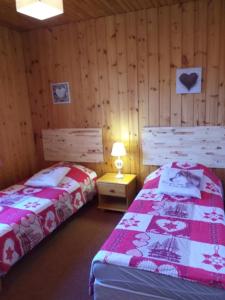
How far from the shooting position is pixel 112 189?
3.02 m

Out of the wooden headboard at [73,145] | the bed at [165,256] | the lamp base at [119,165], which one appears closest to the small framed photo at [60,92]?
the wooden headboard at [73,145]

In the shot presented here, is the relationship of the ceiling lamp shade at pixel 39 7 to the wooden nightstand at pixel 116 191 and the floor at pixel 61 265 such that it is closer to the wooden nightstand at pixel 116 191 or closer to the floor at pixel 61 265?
the wooden nightstand at pixel 116 191

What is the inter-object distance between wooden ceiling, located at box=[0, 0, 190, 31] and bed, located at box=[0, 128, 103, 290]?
1441mm

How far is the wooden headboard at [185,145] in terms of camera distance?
281cm

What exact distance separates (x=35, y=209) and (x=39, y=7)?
1.74 m

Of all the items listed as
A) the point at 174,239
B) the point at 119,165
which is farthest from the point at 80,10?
the point at 174,239

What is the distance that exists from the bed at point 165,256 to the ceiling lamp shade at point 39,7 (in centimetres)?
172

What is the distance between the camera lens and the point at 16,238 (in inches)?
80.3

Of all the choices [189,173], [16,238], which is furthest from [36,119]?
[189,173]

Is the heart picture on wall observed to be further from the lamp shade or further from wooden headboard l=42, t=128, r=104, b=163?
wooden headboard l=42, t=128, r=104, b=163

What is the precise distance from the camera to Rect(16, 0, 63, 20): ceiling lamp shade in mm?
1650

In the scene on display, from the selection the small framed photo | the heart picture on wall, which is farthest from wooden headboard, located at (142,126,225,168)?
the small framed photo

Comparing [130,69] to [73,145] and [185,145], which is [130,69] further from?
[73,145]

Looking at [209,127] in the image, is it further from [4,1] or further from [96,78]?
[4,1]
